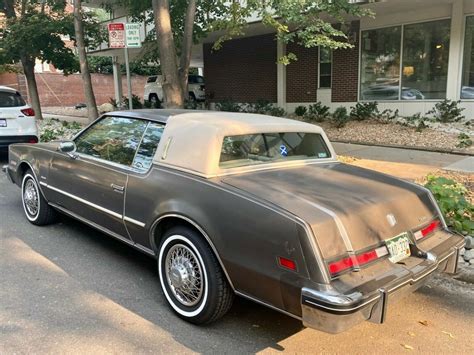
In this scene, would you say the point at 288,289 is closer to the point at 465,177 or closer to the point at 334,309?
the point at 334,309

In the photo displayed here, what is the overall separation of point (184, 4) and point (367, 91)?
6.49 meters

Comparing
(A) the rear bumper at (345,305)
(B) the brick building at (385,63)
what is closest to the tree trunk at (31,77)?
(B) the brick building at (385,63)

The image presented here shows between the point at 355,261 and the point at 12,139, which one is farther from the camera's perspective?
the point at 12,139

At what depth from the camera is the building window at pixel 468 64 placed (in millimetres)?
12312

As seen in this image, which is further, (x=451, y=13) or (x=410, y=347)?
(x=451, y=13)

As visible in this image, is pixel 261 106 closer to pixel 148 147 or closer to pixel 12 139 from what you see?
pixel 12 139

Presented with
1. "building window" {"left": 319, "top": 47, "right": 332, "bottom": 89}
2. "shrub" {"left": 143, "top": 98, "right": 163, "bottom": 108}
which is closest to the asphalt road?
"building window" {"left": 319, "top": 47, "right": 332, "bottom": 89}

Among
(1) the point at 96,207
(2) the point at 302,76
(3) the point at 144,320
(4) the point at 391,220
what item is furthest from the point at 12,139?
(2) the point at 302,76

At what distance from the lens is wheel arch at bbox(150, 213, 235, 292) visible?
3.12 metres

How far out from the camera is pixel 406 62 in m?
13.7

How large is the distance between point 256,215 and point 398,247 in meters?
1.02

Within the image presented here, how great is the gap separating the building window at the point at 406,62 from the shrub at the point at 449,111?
677 millimetres

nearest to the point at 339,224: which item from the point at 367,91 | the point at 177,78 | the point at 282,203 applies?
the point at 282,203

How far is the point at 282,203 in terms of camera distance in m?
2.91
